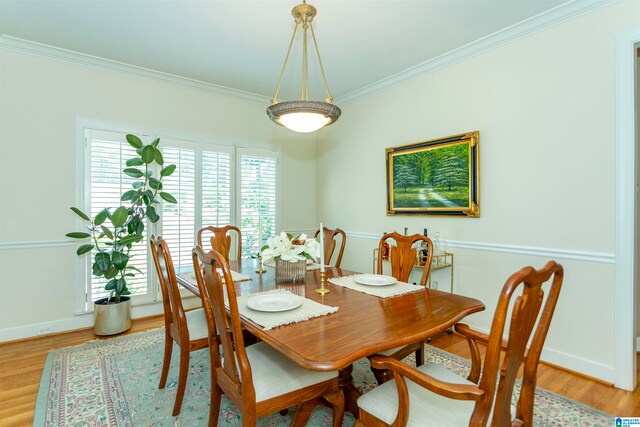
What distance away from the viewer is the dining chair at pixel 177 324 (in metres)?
1.92

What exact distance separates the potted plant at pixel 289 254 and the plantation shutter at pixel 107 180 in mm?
2187

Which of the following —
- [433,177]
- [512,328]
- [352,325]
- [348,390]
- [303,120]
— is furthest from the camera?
[433,177]

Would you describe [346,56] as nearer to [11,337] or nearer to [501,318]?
[501,318]

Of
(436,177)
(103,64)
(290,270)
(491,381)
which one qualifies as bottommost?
(491,381)

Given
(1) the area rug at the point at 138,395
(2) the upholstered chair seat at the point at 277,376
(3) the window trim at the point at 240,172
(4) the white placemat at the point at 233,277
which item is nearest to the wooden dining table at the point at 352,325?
(4) the white placemat at the point at 233,277

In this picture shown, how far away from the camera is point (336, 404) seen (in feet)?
5.00

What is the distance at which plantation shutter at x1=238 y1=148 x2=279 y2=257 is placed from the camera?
169 inches

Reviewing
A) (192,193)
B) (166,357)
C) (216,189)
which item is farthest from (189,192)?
(166,357)

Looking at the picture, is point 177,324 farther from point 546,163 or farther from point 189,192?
point 546,163

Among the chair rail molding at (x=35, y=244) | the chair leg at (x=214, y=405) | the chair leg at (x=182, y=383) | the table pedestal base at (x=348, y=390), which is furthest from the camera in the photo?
the chair rail molding at (x=35, y=244)

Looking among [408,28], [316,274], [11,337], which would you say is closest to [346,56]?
[408,28]

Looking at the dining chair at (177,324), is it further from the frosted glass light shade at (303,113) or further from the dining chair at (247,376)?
the frosted glass light shade at (303,113)

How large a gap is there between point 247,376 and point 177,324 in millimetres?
937

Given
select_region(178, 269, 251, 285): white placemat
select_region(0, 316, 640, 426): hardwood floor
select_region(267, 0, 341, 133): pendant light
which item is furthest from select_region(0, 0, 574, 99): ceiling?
select_region(0, 316, 640, 426): hardwood floor
